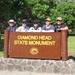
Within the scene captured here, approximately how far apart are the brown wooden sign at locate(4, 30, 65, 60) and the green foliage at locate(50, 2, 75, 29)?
1734 inches

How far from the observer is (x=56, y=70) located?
443 inches

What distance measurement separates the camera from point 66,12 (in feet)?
185

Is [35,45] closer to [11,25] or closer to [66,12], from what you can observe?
[11,25]

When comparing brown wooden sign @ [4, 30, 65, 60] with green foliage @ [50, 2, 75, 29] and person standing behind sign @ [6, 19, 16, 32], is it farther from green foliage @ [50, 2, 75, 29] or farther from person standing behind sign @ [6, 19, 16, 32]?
green foliage @ [50, 2, 75, 29]

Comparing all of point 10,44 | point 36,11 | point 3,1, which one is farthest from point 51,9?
point 10,44

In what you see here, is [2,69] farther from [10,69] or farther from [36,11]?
[36,11]

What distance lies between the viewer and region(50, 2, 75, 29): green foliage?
5571cm

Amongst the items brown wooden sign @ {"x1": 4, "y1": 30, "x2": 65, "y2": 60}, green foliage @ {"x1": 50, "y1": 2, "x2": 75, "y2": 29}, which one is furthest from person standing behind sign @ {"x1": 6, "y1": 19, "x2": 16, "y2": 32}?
green foliage @ {"x1": 50, "y1": 2, "x2": 75, "y2": 29}

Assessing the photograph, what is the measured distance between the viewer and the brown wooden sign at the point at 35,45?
1172 cm

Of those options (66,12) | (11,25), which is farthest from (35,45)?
(66,12)

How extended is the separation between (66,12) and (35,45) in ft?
147

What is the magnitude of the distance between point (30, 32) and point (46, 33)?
0.61 m

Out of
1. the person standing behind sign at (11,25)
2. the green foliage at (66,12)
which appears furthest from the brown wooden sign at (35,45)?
the green foliage at (66,12)

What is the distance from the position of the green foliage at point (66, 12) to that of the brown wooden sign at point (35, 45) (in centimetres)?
4405
